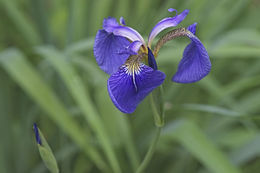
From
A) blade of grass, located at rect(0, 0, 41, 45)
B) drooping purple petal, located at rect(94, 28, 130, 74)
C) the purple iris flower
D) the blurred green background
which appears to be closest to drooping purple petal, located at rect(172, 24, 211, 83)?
the purple iris flower

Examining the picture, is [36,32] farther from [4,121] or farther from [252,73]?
[252,73]

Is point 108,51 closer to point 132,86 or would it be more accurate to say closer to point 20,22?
point 132,86

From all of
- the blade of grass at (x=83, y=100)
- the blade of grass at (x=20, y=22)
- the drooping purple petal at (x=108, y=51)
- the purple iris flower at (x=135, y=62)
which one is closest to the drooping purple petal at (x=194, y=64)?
the purple iris flower at (x=135, y=62)

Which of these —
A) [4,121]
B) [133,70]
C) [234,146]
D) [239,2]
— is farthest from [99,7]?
[133,70]

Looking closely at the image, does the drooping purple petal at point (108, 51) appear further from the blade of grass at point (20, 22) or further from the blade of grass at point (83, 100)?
the blade of grass at point (20, 22)

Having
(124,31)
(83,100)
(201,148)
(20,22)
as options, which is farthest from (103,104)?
(124,31)

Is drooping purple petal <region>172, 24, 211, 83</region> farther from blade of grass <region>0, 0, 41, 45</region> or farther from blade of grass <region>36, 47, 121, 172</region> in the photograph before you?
blade of grass <region>0, 0, 41, 45</region>
